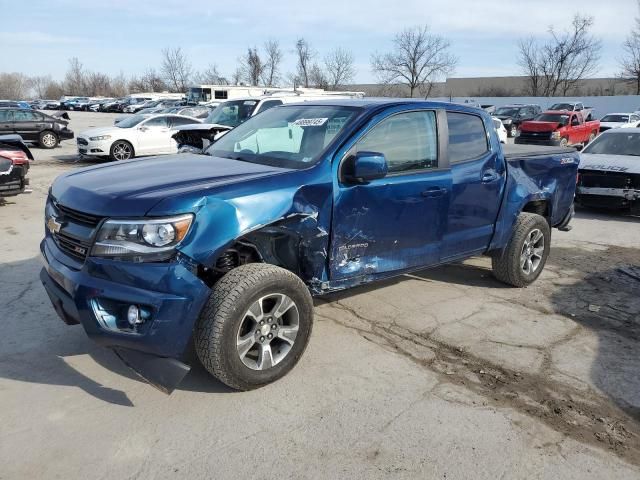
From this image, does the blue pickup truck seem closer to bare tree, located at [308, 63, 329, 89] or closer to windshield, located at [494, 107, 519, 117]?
windshield, located at [494, 107, 519, 117]

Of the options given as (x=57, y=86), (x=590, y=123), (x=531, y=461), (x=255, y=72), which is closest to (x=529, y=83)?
(x=255, y=72)

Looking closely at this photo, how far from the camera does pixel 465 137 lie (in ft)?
15.8

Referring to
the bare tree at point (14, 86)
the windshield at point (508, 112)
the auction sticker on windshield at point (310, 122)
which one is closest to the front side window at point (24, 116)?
the auction sticker on windshield at point (310, 122)

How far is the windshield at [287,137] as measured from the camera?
3938mm

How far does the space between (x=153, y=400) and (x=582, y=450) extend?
8.30 ft

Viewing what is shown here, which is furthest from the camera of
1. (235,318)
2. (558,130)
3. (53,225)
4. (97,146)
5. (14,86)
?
(14,86)

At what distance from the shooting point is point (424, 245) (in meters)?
4.40

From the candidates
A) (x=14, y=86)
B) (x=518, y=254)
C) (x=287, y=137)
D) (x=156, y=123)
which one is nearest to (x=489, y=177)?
(x=518, y=254)

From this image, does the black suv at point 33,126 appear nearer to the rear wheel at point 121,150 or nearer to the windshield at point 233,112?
the rear wheel at point 121,150

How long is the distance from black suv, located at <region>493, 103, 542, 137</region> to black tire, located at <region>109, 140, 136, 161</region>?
19.9m

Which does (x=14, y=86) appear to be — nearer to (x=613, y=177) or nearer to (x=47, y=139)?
(x=47, y=139)

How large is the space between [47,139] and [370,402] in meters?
20.7

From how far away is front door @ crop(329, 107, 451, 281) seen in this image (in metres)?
3.83

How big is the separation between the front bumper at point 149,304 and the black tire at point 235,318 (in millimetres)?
99
